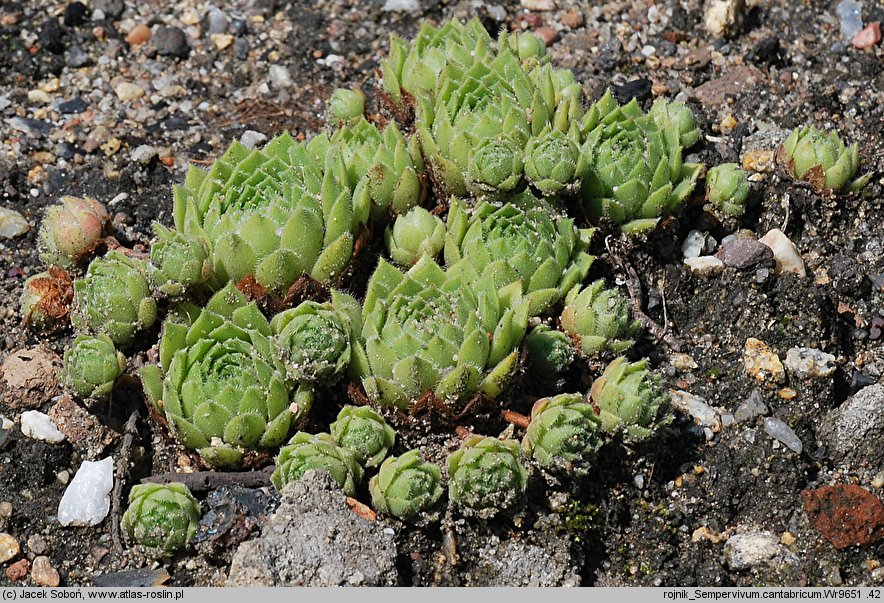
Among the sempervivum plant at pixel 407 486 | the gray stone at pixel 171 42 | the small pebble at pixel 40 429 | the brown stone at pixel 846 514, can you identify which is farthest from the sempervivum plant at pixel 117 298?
the brown stone at pixel 846 514

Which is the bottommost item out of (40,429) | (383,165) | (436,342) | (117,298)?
(40,429)

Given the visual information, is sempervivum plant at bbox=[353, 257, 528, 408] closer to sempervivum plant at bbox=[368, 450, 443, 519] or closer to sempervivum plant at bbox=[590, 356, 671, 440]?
sempervivum plant at bbox=[368, 450, 443, 519]

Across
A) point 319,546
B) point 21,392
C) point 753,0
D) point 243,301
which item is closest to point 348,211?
point 243,301

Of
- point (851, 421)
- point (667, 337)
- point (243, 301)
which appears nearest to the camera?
point (243, 301)

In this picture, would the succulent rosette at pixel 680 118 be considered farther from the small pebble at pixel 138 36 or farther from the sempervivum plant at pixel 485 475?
the small pebble at pixel 138 36

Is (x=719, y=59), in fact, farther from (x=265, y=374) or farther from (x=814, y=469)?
(x=265, y=374)

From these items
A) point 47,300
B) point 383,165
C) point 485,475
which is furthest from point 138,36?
point 485,475

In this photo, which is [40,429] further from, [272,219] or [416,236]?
[416,236]
